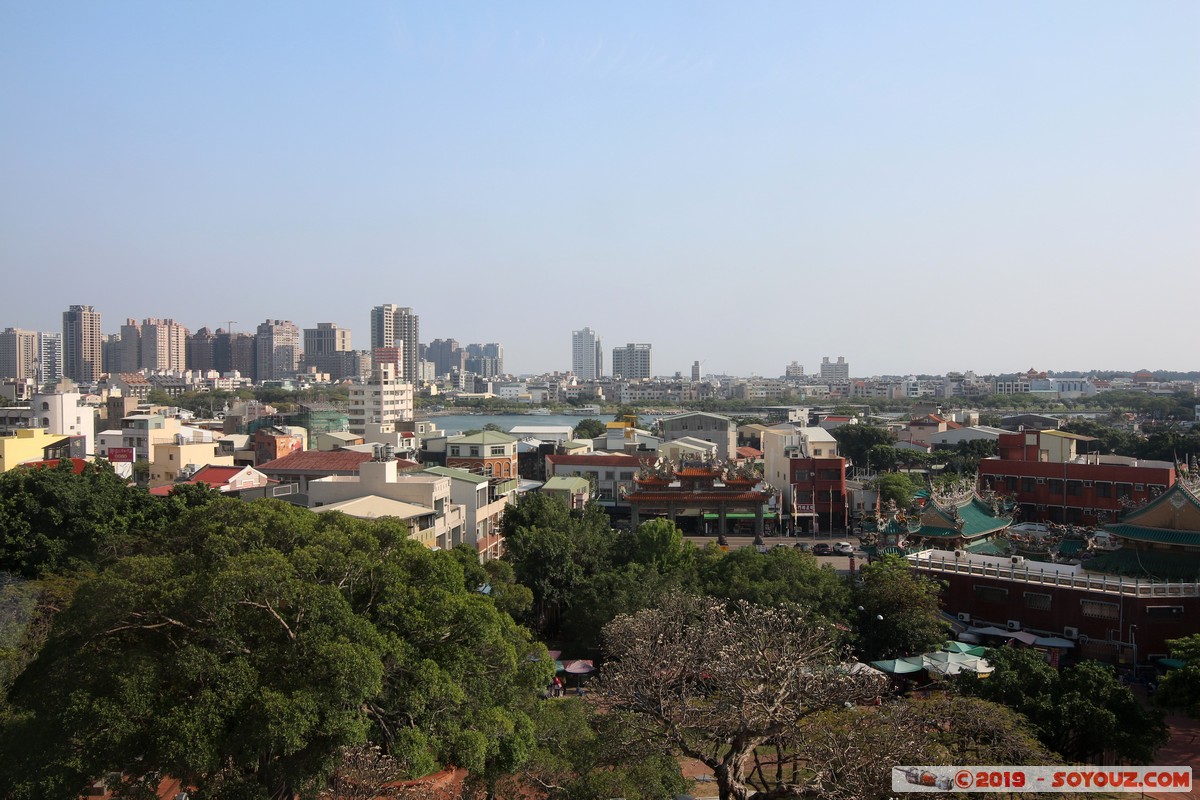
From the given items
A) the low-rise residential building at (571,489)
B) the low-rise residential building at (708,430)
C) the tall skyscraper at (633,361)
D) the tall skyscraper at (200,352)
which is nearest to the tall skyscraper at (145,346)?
the tall skyscraper at (200,352)

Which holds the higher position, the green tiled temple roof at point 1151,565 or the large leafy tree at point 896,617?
the green tiled temple roof at point 1151,565

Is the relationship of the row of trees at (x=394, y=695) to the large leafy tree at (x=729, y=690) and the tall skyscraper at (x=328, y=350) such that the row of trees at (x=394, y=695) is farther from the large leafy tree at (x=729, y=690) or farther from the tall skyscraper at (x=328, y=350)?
the tall skyscraper at (x=328, y=350)

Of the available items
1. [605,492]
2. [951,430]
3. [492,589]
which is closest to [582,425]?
[951,430]

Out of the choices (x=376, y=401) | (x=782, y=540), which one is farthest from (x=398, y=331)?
(x=782, y=540)

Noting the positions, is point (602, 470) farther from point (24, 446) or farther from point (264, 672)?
point (264, 672)

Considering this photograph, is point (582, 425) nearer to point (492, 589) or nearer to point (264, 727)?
point (492, 589)

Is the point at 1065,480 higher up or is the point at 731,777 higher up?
the point at 1065,480
